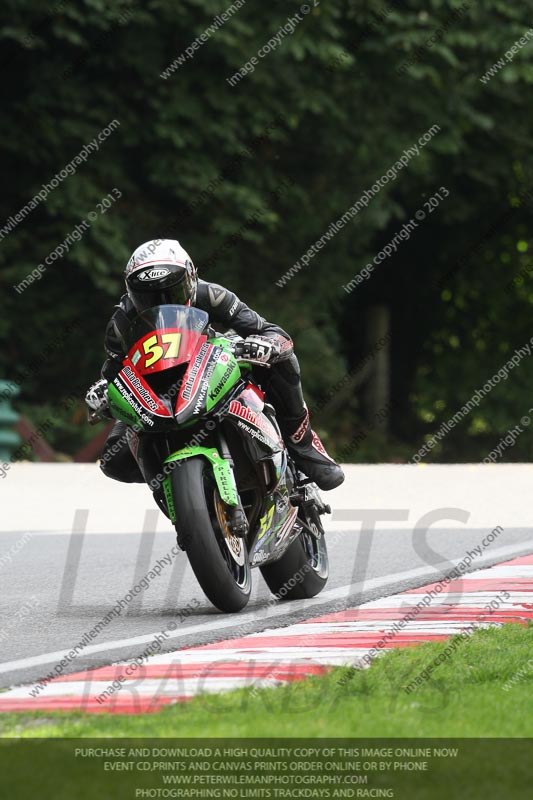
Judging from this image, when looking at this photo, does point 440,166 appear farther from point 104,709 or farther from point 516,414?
point 104,709

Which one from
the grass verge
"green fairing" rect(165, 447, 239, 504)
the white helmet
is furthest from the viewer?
the white helmet

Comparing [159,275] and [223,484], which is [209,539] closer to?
[223,484]

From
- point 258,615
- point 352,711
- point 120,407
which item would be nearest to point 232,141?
point 120,407

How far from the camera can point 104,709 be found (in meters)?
5.10

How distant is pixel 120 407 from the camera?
7.47 meters

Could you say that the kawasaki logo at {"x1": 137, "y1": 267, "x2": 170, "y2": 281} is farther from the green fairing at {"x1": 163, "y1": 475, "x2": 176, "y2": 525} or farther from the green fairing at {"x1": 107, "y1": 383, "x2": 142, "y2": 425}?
the green fairing at {"x1": 163, "y1": 475, "x2": 176, "y2": 525}

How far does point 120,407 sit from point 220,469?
0.51 m

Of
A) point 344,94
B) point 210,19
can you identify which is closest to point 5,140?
point 210,19

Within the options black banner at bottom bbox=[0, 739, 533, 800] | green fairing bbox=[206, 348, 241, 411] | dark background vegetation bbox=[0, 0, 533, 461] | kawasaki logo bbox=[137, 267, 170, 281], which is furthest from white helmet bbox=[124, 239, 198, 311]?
dark background vegetation bbox=[0, 0, 533, 461]

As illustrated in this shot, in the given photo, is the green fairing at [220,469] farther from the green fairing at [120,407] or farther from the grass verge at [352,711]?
the grass verge at [352,711]

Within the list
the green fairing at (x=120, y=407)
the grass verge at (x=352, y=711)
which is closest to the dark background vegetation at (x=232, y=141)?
the green fairing at (x=120, y=407)

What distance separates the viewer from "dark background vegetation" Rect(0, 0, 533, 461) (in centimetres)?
2064

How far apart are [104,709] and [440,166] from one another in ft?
70.2

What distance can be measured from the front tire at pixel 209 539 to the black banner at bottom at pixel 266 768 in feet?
8.29
